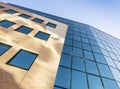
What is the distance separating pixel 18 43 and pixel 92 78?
7.46 metres

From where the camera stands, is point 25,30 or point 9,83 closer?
point 9,83

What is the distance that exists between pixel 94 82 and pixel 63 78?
3.05 metres

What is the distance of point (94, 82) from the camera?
14.5 metres

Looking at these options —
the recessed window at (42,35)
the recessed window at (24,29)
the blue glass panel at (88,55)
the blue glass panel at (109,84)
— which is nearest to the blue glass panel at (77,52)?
the blue glass panel at (88,55)

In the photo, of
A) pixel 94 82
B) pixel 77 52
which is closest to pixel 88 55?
pixel 77 52

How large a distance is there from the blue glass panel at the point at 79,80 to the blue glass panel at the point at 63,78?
51 centimetres

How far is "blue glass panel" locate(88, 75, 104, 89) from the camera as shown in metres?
13.9

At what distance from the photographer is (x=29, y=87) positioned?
981 cm

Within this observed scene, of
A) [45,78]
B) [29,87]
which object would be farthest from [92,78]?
[29,87]

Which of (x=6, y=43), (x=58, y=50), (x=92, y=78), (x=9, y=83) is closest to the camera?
(x=9, y=83)

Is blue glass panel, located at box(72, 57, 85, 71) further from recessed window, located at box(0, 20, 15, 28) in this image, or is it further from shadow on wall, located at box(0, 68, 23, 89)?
recessed window, located at box(0, 20, 15, 28)

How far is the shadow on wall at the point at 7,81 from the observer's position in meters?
9.18

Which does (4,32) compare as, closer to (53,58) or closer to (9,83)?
(53,58)

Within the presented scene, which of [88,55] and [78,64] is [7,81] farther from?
[88,55]
